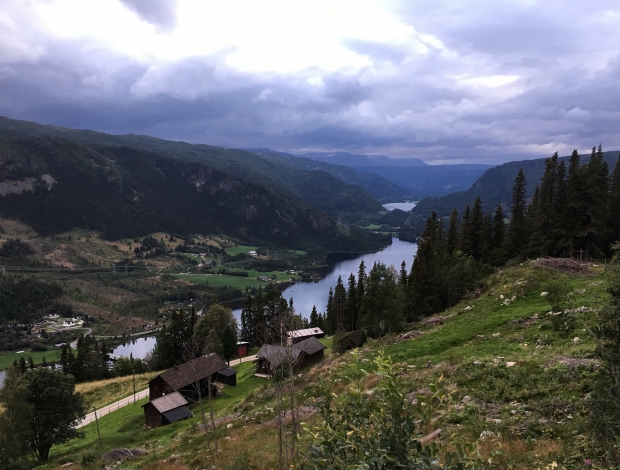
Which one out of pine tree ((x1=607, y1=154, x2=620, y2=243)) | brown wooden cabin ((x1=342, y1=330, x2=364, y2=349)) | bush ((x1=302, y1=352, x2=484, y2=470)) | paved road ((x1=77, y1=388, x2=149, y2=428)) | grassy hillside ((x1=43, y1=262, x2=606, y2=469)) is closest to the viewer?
bush ((x1=302, y1=352, x2=484, y2=470))

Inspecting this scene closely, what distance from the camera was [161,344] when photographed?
74.9 meters

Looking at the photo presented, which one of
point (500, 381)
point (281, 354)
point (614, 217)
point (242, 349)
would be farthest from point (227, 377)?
point (614, 217)

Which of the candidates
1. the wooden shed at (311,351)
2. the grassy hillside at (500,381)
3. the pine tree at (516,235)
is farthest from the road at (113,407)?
the pine tree at (516,235)

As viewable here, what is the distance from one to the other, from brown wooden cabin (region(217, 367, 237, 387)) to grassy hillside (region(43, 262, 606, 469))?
14158 millimetres

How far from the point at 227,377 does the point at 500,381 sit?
4305 centimetres

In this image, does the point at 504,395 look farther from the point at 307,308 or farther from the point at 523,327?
the point at 307,308

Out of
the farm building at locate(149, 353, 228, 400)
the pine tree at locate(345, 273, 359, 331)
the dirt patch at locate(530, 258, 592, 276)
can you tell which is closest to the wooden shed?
the farm building at locate(149, 353, 228, 400)

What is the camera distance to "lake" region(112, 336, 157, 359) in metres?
132

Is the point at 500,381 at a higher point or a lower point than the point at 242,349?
higher

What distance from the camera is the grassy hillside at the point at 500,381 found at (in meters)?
10.8

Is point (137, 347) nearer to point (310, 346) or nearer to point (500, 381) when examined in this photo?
point (310, 346)

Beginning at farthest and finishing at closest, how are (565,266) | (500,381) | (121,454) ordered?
(565,266), (121,454), (500,381)

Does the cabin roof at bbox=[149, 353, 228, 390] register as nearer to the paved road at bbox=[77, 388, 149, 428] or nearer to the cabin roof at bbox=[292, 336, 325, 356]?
the paved road at bbox=[77, 388, 149, 428]

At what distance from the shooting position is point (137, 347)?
143125 millimetres
